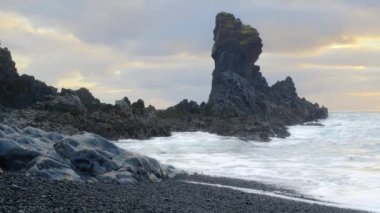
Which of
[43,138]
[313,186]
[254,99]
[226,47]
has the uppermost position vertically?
[226,47]

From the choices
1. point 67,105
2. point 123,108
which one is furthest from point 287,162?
point 67,105

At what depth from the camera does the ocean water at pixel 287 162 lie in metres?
22.0

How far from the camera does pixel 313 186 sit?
2288 cm

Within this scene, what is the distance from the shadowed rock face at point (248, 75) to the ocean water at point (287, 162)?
23919 mm

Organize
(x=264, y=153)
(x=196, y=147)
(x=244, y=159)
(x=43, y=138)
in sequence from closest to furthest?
(x=43, y=138), (x=244, y=159), (x=264, y=153), (x=196, y=147)

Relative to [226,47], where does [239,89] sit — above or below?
below

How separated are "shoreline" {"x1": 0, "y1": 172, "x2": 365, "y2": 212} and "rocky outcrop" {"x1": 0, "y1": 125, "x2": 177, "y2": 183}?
48.8 inches

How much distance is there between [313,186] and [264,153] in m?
15.9

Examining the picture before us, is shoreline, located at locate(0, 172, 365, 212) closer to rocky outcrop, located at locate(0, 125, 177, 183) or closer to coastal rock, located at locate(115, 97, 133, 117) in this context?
rocky outcrop, located at locate(0, 125, 177, 183)

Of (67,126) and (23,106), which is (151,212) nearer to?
(67,126)

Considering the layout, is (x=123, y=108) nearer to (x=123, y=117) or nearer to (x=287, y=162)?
(x=123, y=117)

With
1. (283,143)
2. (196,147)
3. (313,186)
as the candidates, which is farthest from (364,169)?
(283,143)

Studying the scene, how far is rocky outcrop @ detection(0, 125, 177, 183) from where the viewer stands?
16.2 meters

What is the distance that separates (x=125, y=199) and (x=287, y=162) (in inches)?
858
